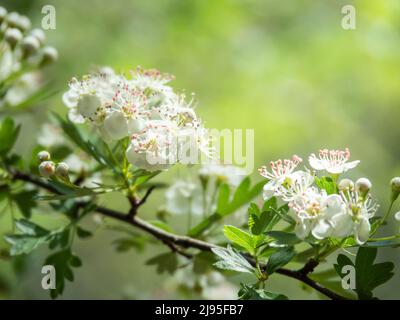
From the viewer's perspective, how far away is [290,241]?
1116mm

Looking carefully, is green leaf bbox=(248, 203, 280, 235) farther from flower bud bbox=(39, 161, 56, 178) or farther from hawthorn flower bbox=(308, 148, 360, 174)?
flower bud bbox=(39, 161, 56, 178)

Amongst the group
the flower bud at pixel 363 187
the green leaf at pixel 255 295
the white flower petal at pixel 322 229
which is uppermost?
the flower bud at pixel 363 187

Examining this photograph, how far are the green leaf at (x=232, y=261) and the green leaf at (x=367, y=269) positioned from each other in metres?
0.17

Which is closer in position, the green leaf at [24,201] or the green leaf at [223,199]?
the green leaf at [223,199]

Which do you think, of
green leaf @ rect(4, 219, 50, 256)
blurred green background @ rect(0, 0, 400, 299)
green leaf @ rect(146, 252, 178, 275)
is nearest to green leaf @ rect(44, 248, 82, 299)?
green leaf @ rect(4, 219, 50, 256)

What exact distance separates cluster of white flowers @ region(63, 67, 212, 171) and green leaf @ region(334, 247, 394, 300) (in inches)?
14.3

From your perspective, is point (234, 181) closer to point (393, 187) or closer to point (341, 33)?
point (393, 187)

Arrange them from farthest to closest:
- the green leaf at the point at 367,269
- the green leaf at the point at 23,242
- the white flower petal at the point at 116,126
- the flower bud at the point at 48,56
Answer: the flower bud at the point at 48,56 < the green leaf at the point at 23,242 < the white flower petal at the point at 116,126 < the green leaf at the point at 367,269

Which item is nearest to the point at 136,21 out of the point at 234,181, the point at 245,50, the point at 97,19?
the point at 97,19

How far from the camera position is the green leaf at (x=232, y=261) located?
1.13 m

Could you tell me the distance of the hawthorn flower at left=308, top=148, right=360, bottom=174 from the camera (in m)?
1.22

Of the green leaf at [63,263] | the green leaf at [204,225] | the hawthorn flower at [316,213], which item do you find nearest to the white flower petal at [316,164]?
the hawthorn flower at [316,213]

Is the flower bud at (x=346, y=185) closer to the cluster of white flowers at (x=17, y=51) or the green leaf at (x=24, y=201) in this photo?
the green leaf at (x=24, y=201)

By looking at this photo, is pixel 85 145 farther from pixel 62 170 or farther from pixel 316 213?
pixel 316 213
